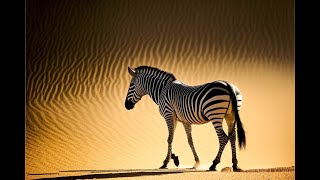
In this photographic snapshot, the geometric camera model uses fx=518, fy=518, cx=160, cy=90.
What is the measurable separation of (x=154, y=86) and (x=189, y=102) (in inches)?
23.4

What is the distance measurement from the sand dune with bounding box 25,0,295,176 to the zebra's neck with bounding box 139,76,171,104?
35 cm

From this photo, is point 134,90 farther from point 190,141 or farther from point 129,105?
point 190,141

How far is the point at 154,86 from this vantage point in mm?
7031

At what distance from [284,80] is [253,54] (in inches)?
22.8

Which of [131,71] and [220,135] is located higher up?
[131,71]

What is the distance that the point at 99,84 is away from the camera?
7441 millimetres

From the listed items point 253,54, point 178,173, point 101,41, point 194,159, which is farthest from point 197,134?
point 101,41

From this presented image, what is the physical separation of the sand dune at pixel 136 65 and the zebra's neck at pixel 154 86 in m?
0.35

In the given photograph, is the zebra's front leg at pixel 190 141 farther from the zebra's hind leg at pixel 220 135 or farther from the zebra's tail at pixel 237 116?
the zebra's tail at pixel 237 116

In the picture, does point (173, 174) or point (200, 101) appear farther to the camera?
point (200, 101)

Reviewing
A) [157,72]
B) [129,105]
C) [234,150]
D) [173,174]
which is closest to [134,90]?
[129,105]

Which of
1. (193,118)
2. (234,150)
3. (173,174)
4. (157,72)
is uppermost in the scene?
(157,72)

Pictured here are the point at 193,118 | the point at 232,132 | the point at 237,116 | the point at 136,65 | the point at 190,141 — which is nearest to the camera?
the point at 237,116

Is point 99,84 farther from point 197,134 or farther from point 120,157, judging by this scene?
point 197,134
